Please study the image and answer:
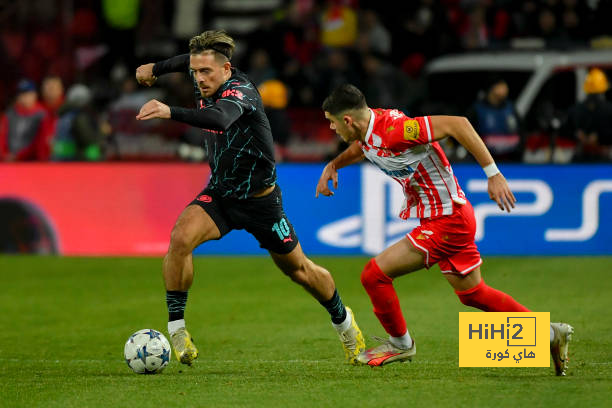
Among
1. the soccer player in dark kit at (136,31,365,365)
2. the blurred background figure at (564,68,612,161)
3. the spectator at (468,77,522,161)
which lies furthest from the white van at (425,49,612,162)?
the soccer player in dark kit at (136,31,365,365)

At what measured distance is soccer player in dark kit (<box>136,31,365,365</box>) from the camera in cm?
727

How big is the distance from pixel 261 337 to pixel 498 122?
6.67 metres

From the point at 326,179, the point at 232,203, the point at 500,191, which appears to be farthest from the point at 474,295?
the point at 232,203

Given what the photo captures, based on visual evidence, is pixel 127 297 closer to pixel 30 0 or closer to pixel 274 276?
pixel 274 276

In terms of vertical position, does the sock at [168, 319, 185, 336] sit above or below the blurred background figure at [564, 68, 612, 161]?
below

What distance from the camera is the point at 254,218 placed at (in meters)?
7.53

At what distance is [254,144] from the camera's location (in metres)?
7.50

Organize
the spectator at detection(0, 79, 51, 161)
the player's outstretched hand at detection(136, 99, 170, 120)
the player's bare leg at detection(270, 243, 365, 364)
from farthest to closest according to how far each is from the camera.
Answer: the spectator at detection(0, 79, 51, 161), the player's bare leg at detection(270, 243, 365, 364), the player's outstretched hand at detection(136, 99, 170, 120)

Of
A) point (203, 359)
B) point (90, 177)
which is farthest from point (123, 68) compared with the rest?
point (203, 359)

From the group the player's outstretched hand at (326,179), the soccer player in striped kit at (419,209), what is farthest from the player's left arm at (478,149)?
the player's outstretched hand at (326,179)

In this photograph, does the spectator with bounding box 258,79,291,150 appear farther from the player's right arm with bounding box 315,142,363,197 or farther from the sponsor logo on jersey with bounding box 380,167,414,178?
the sponsor logo on jersey with bounding box 380,167,414,178

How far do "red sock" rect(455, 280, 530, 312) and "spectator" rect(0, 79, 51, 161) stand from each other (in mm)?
9309

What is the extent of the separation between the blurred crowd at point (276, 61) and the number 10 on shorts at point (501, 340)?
24.5 feet

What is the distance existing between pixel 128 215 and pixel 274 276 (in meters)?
2.51
